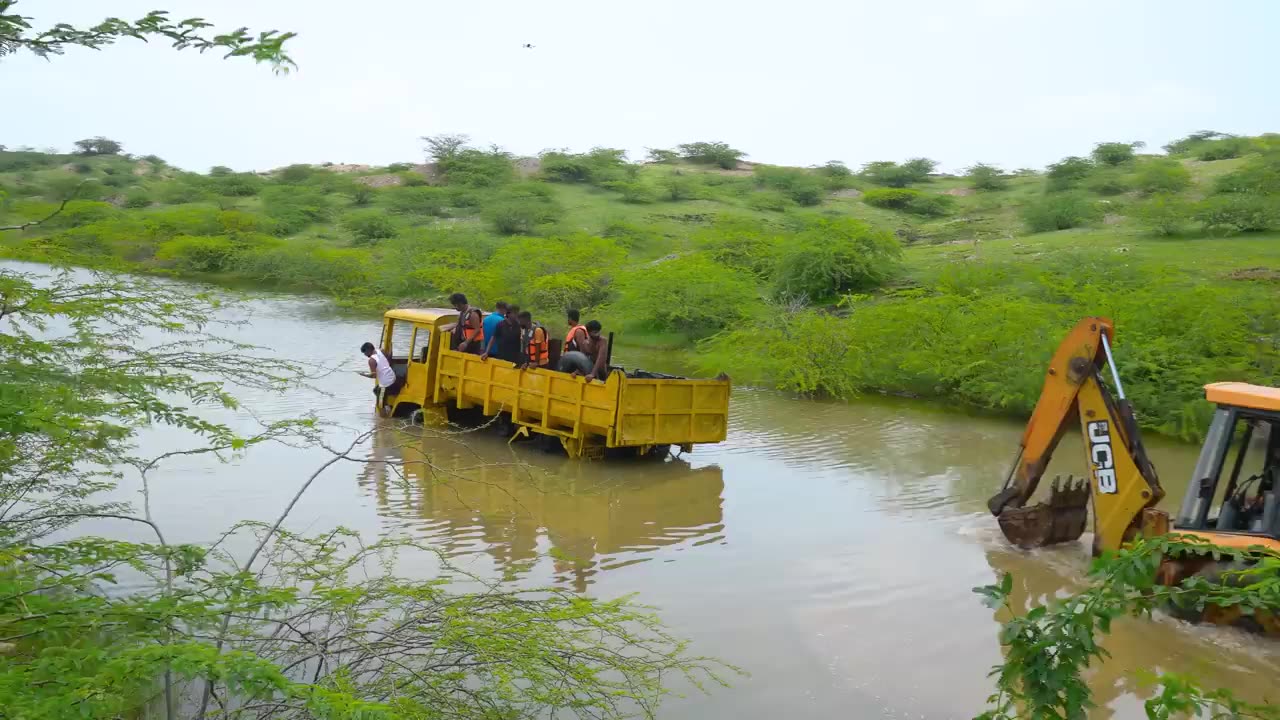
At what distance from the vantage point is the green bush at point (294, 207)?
43625mm

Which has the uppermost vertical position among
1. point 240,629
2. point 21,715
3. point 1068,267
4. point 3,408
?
point 1068,267

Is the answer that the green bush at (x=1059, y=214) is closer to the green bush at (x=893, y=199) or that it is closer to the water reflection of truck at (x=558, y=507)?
the green bush at (x=893, y=199)

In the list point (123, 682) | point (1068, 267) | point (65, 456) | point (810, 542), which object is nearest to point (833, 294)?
point (1068, 267)

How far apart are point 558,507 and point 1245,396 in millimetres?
6419

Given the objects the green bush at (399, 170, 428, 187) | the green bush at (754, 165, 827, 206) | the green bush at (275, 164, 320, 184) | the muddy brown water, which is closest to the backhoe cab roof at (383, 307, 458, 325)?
the muddy brown water

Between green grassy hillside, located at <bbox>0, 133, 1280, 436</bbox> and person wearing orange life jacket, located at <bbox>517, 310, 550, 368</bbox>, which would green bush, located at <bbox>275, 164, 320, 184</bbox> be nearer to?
green grassy hillside, located at <bbox>0, 133, 1280, 436</bbox>

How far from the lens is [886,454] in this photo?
1464cm

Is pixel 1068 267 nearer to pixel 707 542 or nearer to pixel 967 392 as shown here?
pixel 967 392

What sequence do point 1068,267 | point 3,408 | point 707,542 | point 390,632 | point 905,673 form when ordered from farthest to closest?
point 1068,267, point 707,542, point 905,673, point 390,632, point 3,408

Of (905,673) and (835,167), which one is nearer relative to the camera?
(905,673)

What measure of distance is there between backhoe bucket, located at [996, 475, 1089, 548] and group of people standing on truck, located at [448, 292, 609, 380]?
498 cm

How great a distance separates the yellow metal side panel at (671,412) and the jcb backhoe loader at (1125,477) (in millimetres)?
4115

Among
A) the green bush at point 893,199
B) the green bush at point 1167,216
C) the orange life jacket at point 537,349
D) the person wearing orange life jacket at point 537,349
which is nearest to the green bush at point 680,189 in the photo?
the green bush at point 893,199

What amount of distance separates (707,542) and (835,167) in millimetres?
48314
